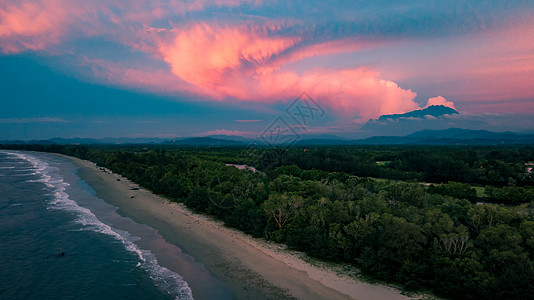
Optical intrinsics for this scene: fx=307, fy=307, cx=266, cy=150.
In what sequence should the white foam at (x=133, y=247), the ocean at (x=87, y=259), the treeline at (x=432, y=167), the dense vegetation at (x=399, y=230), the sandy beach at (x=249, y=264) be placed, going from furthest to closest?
the treeline at (x=432, y=167)
the white foam at (x=133, y=247)
the ocean at (x=87, y=259)
the sandy beach at (x=249, y=264)
the dense vegetation at (x=399, y=230)

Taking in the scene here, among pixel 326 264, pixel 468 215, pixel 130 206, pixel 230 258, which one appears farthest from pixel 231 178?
pixel 468 215

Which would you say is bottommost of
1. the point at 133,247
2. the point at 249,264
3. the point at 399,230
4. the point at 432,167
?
the point at 432,167

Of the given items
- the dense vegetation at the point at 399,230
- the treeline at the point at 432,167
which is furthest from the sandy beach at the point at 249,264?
the treeline at the point at 432,167

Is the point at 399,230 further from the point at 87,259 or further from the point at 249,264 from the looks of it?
the point at 87,259

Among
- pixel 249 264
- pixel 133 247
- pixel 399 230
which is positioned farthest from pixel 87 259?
pixel 399 230

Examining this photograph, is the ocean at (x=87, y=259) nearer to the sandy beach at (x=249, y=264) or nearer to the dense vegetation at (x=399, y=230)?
the sandy beach at (x=249, y=264)
